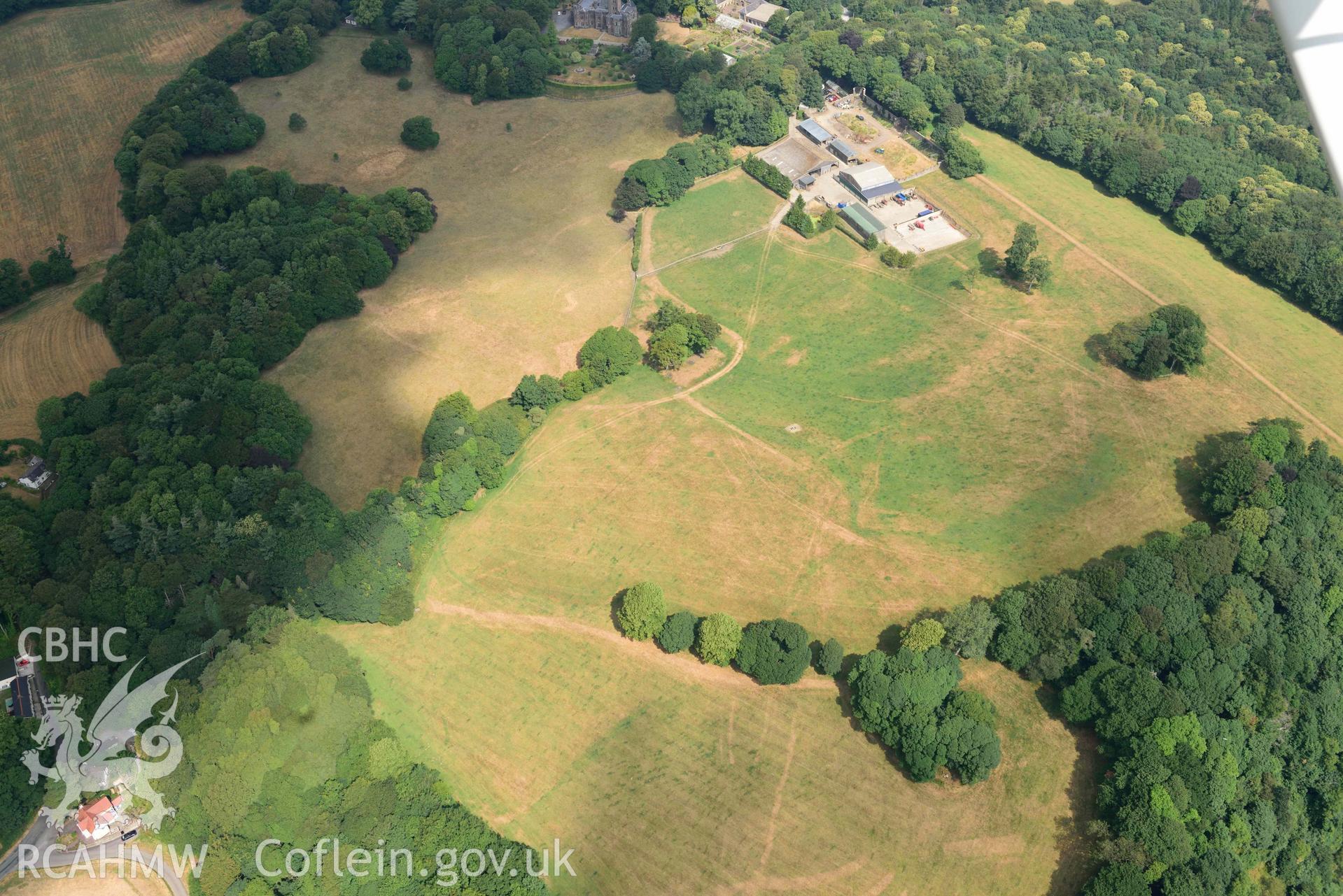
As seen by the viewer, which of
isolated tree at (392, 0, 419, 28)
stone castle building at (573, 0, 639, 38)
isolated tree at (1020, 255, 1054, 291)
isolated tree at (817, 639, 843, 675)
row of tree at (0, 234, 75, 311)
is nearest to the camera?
isolated tree at (817, 639, 843, 675)

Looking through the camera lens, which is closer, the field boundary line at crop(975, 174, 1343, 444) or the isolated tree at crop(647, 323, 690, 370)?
the field boundary line at crop(975, 174, 1343, 444)

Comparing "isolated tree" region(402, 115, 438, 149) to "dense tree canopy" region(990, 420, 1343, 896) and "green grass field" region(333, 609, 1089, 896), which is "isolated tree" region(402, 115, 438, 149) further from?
"dense tree canopy" region(990, 420, 1343, 896)

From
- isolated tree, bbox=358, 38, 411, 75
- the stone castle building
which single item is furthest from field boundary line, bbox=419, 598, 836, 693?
the stone castle building

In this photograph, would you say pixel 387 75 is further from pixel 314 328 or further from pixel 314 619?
pixel 314 619

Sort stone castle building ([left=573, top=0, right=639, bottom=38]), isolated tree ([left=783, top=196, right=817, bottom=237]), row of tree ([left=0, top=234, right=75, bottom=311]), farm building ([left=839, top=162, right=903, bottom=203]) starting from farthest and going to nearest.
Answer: stone castle building ([left=573, top=0, right=639, bottom=38]) < farm building ([left=839, top=162, right=903, bottom=203]) < isolated tree ([left=783, top=196, right=817, bottom=237]) < row of tree ([left=0, top=234, right=75, bottom=311])

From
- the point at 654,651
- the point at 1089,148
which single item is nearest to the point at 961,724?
the point at 654,651
